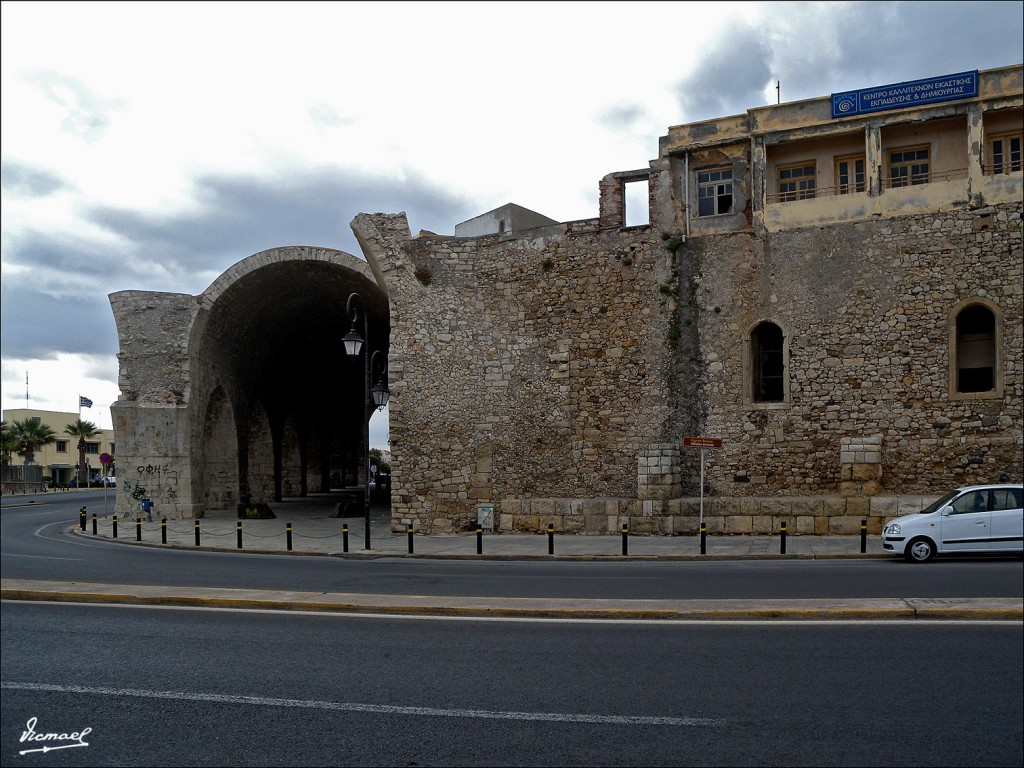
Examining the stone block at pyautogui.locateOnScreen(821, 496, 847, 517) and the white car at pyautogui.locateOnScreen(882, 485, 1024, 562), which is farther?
the stone block at pyautogui.locateOnScreen(821, 496, 847, 517)

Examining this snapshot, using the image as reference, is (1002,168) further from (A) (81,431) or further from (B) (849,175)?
(A) (81,431)

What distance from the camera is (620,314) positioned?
73.9ft

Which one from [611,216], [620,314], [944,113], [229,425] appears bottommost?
[229,425]

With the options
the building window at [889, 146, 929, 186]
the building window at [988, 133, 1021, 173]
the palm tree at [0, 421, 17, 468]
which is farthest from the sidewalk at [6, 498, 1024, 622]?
the palm tree at [0, 421, 17, 468]

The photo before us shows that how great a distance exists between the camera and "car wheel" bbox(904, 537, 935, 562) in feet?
47.3

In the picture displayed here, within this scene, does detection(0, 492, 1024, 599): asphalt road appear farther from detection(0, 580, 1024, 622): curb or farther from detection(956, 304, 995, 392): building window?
detection(956, 304, 995, 392): building window

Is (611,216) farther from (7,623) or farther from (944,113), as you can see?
(7,623)

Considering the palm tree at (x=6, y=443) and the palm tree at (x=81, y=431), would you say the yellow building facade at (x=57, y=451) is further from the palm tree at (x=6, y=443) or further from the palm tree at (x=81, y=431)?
the palm tree at (x=6, y=443)

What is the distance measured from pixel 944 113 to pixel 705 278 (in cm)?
690

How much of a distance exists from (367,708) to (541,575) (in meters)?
7.71

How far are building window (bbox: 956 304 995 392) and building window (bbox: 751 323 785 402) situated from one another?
14.0ft

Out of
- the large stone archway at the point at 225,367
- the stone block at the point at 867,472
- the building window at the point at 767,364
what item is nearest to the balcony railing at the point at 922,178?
the building window at the point at 767,364

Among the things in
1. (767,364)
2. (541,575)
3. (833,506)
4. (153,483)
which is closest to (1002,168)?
(767,364)

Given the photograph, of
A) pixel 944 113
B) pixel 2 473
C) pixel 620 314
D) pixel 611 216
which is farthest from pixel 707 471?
pixel 2 473
